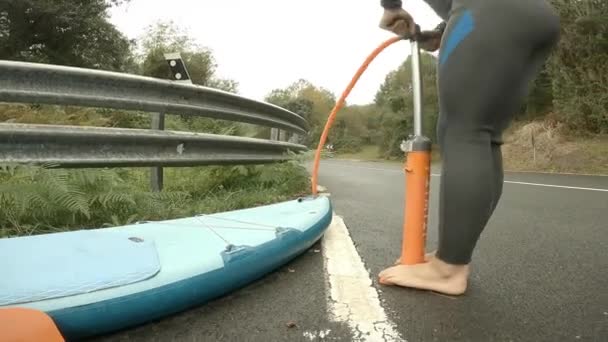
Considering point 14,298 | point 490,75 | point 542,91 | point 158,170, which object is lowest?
point 14,298

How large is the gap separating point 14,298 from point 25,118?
432 cm

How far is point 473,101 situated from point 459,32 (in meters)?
0.24

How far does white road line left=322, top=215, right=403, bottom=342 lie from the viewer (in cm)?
123

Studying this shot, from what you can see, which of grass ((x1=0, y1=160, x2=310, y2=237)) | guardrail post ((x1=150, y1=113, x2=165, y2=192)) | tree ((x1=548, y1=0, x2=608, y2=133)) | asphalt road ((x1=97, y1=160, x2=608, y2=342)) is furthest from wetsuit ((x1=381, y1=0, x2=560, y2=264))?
tree ((x1=548, y1=0, x2=608, y2=133))

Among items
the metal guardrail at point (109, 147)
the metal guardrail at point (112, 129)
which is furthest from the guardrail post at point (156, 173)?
the metal guardrail at point (109, 147)

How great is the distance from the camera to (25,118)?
465 centimetres

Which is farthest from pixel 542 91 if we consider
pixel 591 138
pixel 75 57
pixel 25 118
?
pixel 75 57

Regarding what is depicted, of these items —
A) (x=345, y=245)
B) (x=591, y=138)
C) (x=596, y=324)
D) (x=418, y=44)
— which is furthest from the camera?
(x=591, y=138)

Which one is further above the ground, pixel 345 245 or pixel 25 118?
pixel 25 118

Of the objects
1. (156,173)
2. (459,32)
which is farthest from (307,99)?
(459,32)

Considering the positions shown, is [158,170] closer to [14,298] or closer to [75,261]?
[75,261]

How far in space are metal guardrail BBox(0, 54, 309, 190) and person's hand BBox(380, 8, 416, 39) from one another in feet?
5.30

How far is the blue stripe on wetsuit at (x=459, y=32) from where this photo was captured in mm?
1471

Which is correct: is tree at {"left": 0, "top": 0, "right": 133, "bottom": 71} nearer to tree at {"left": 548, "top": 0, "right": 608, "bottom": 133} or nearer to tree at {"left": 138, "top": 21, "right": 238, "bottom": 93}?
tree at {"left": 138, "top": 21, "right": 238, "bottom": 93}
